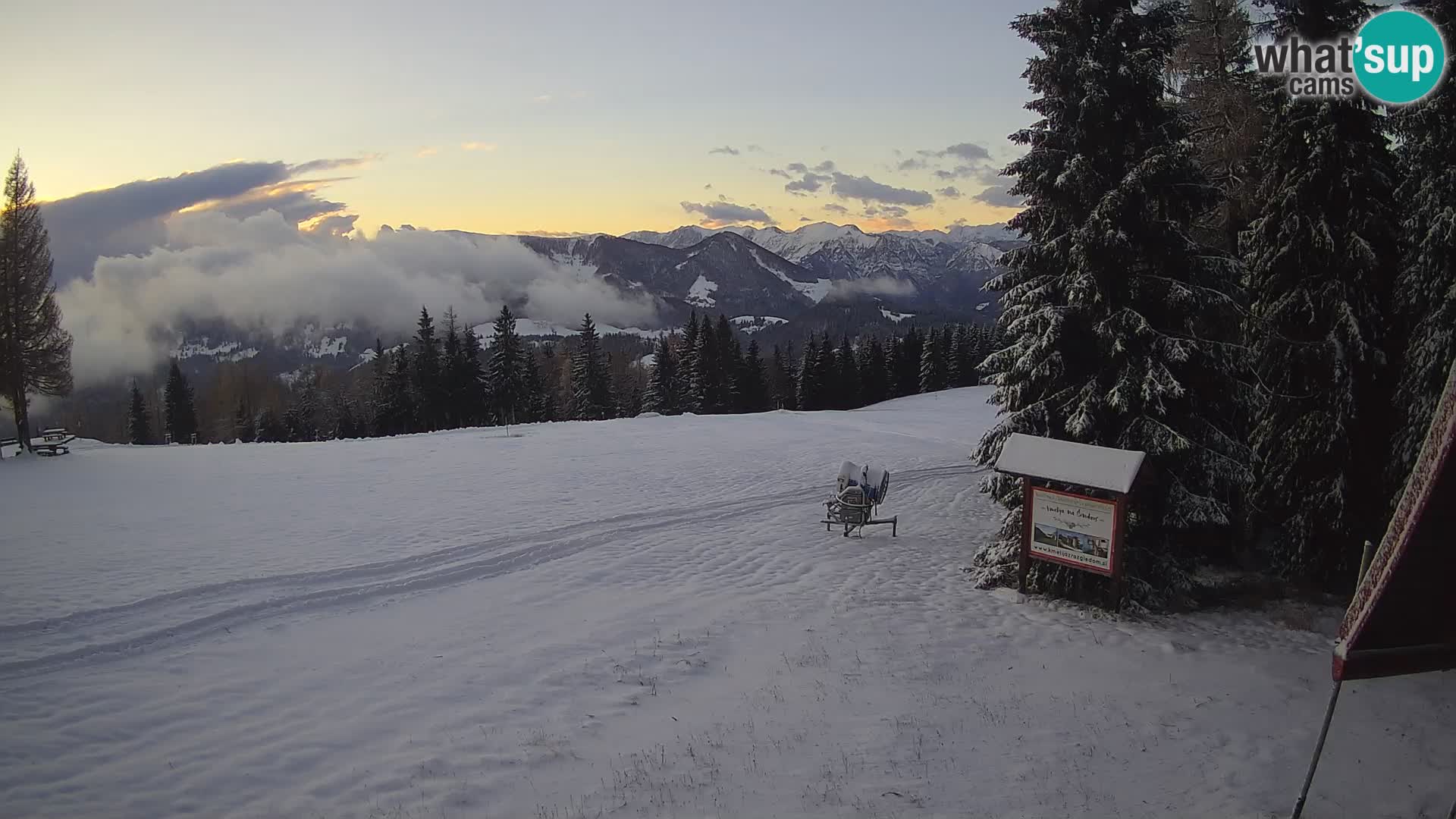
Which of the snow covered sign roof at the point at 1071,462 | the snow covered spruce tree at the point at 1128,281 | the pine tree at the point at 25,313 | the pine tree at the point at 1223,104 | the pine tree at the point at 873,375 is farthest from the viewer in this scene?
the pine tree at the point at 873,375

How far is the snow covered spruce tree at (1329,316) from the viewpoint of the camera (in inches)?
516

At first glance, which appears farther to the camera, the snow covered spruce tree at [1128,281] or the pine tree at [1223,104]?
the pine tree at [1223,104]

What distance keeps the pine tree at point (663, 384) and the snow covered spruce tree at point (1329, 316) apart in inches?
2232

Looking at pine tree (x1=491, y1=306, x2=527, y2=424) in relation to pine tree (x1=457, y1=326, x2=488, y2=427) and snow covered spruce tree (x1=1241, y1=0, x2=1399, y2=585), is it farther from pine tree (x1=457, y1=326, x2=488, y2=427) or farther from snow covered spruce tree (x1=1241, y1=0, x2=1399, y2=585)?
snow covered spruce tree (x1=1241, y1=0, x2=1399, y2=585)

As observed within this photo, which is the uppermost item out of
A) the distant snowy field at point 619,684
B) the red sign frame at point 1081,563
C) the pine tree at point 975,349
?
the pine tree at point 975,349

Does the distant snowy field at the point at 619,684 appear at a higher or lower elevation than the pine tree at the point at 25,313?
lower

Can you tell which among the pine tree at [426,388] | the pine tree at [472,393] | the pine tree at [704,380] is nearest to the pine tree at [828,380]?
the pine tree at [704,380]

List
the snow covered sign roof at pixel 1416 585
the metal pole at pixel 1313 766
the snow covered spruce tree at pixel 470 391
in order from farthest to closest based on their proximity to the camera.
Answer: the snow covered spruce tree at pixel 470 391 → the metal pole at pixel 1313 766 → the snow covered sign roof at pixel 1416 585

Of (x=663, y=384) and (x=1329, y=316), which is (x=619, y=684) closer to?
(x=1329, y=316)

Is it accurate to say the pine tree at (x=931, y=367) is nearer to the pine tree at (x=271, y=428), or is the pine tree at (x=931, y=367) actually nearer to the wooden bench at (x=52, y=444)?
the pine tree at (x=271, y=428)

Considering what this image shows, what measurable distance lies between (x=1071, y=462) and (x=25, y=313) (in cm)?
3821

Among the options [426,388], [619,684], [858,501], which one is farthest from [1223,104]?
[426,388]

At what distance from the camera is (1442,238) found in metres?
11.4

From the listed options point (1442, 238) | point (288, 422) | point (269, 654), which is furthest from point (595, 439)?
point (288, 422)
